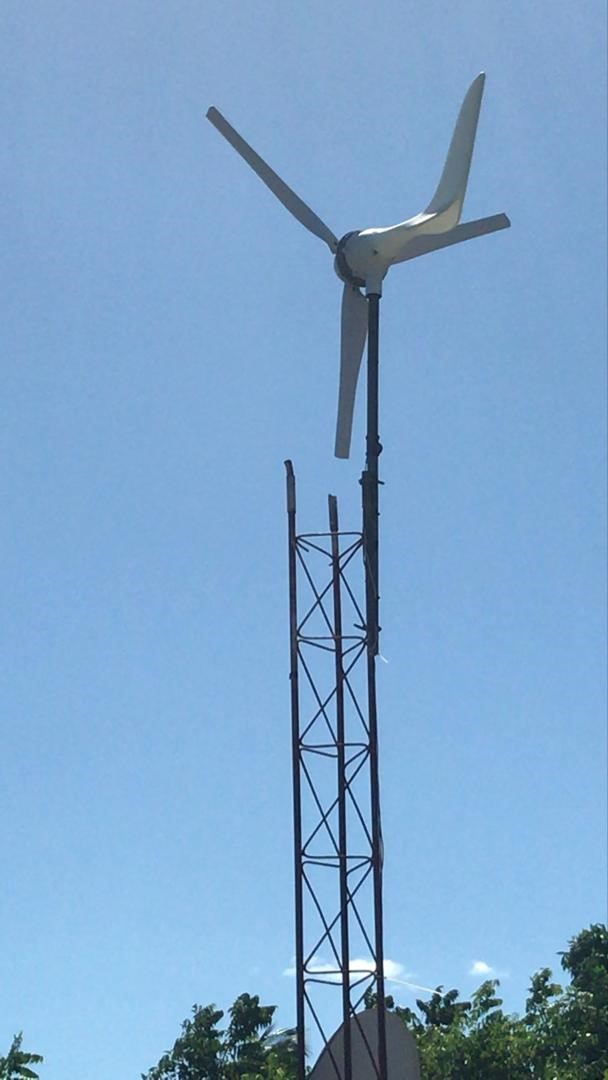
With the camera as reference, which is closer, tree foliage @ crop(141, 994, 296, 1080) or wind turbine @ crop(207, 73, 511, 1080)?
wind turbine @ crop(207, 73, 511, 1080)

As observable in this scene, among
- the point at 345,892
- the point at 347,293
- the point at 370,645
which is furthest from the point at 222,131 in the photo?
the point at 345,892

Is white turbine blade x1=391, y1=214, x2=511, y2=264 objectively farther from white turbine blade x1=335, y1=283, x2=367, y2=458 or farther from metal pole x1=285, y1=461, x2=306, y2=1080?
metal pole x1=285, y1=461, x2=306, y2=1080

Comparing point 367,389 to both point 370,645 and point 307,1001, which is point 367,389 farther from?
point 307,1001

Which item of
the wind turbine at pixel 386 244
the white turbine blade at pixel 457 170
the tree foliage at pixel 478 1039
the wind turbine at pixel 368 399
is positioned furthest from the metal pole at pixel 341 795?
the tree foliage at pixel 478 1039

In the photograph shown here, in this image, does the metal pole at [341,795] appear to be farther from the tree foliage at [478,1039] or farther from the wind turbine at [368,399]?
the tree foliage at [478,1039]

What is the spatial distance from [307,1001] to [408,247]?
1352 centimetres

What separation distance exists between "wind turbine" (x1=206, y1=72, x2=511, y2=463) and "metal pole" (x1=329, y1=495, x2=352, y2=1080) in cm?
314

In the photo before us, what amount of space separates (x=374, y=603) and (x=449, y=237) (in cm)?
767

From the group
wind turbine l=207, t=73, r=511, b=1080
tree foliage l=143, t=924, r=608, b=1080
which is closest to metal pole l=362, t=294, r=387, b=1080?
wind turbine l=207, t=73, r=511, b=1080

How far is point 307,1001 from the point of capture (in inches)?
899

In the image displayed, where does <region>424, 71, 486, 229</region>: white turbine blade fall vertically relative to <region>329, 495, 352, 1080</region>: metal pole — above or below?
above

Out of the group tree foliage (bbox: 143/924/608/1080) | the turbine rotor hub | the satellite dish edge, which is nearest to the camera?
the satellite dish edge

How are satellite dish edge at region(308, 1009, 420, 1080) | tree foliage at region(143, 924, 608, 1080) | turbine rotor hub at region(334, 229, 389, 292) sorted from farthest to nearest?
tree foliage at region(143, 924, 608, 1080) < turbine rotor hub at region(334, 229, 389, 292) < satellite dish edge at region(308, 1009, 420, 1080)

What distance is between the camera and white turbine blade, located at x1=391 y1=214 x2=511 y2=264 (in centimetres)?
2748
